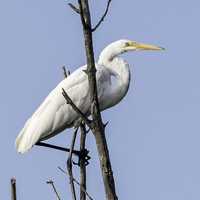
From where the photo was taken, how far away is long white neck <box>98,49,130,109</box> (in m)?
9.59

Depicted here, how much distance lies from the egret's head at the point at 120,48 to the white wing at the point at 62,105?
36cm

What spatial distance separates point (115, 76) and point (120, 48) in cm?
50

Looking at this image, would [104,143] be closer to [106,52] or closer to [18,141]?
[18,141]

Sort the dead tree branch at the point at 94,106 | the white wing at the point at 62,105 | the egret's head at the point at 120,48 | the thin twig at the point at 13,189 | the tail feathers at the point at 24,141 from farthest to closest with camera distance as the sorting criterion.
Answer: the egret's head at the point at 120,48 < the white wing at the point at 62,105 < the tail feathers at the point at 24,141 < the dead tree branch at the point at 94,106 < the thin twig at the point at 13,189

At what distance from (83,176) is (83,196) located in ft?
0.56

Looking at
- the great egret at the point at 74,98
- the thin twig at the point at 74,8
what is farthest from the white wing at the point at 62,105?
the thin twig at the point at 74,8

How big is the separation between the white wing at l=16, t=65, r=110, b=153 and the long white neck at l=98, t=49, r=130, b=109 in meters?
0.11

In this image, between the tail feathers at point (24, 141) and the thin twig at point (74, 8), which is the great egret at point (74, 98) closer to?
the tail feathers at point (24, 141)

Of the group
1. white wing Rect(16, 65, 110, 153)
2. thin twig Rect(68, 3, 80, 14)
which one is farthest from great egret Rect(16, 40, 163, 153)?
thin twig Rect(68, 3, 80, 14)

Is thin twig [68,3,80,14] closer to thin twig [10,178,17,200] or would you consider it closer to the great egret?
thin twig [10,178,17,200]

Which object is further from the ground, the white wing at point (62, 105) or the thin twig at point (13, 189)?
the thin twig at point (13, 189)

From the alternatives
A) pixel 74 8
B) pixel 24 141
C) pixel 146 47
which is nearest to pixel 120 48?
pixel 146 47

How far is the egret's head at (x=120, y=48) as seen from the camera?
10016 millimetres

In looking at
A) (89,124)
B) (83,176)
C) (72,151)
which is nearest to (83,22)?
(89,124)
